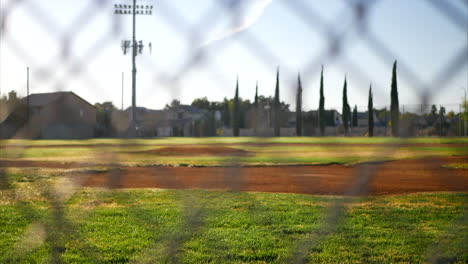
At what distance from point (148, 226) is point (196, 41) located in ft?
15.3

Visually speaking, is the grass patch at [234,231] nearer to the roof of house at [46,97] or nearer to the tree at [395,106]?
the roof of house at [46,97]

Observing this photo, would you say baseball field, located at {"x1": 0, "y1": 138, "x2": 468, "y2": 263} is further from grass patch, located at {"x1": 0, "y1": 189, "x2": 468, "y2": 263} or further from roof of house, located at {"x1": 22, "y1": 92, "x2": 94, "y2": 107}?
roof of house, located at {"x1": 22, "y1": 92, "x2": 94, "y2": 107}

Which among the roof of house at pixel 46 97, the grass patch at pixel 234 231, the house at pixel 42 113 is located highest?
the roof of house at pixel 46 97

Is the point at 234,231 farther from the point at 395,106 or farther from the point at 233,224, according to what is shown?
the point at 395,106

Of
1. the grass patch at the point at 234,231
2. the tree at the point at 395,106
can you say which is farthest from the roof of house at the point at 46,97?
the grass patch at the point at 234,231

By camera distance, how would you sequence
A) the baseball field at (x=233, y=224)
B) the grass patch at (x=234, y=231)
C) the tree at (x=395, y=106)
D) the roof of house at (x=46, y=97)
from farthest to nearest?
1. the grass patch at (x=234, y=231)
2. the baseball field at (x=233, y=224)
3. the roof of house at (x=46, y=97)
4. the tree at (x=395, y=106)

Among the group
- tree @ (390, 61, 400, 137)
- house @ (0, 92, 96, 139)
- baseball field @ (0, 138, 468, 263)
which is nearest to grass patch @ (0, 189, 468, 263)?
baseball field @ (0, 138, 468, 263)

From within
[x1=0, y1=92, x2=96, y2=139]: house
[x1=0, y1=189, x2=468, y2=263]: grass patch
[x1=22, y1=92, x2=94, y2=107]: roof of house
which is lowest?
[x1=0, y1=189, x2=468, y2=263]: grass patch

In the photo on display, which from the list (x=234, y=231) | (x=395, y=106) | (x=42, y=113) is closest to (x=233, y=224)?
(x=234, y=231)

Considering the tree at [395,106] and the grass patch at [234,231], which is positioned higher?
the tree at [395,106]

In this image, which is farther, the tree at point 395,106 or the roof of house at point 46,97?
the roof of house at point 46,97

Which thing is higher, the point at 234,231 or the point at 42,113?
the point at 42,113

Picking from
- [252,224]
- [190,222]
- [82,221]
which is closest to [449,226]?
[252,224]

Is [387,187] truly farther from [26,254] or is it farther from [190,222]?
[190,222]
